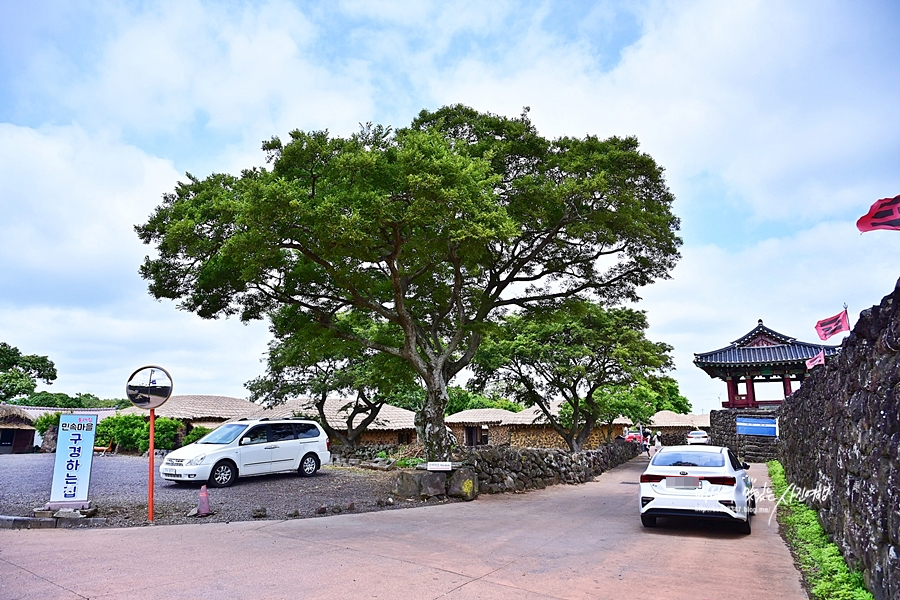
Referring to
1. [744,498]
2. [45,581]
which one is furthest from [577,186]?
[45,581]

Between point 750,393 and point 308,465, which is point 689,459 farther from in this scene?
point 750,393

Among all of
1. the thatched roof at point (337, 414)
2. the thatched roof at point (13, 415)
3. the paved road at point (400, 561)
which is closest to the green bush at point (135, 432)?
the thatched roof at point (13, 415)

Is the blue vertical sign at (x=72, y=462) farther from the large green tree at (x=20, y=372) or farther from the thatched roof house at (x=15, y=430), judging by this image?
the large green tree at (x=20, y=372)

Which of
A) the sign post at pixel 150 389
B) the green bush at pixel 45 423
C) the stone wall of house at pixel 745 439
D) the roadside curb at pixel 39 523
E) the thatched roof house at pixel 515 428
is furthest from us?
the thatched roof house at pixel 515 428

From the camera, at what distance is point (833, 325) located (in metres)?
14.8

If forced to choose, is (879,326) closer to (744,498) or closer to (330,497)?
(744,498)

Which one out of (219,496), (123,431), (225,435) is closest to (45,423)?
(123,431)

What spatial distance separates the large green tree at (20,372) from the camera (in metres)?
42.9

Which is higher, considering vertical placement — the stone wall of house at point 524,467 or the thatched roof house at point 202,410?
the thatched roof house at point 202,410

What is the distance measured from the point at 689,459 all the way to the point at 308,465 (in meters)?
11.0

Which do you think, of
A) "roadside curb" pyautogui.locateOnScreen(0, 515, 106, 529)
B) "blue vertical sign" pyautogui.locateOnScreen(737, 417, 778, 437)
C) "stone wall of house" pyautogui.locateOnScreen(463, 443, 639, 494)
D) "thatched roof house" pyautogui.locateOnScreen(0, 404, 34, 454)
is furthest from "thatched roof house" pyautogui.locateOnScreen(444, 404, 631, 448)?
"roadside curb" pyautogui.locateOnScreen(0, 515, 106, 529)

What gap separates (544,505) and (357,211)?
7821 millimetres

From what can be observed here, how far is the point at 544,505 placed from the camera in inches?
512

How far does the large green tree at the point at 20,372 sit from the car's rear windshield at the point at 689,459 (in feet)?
159
